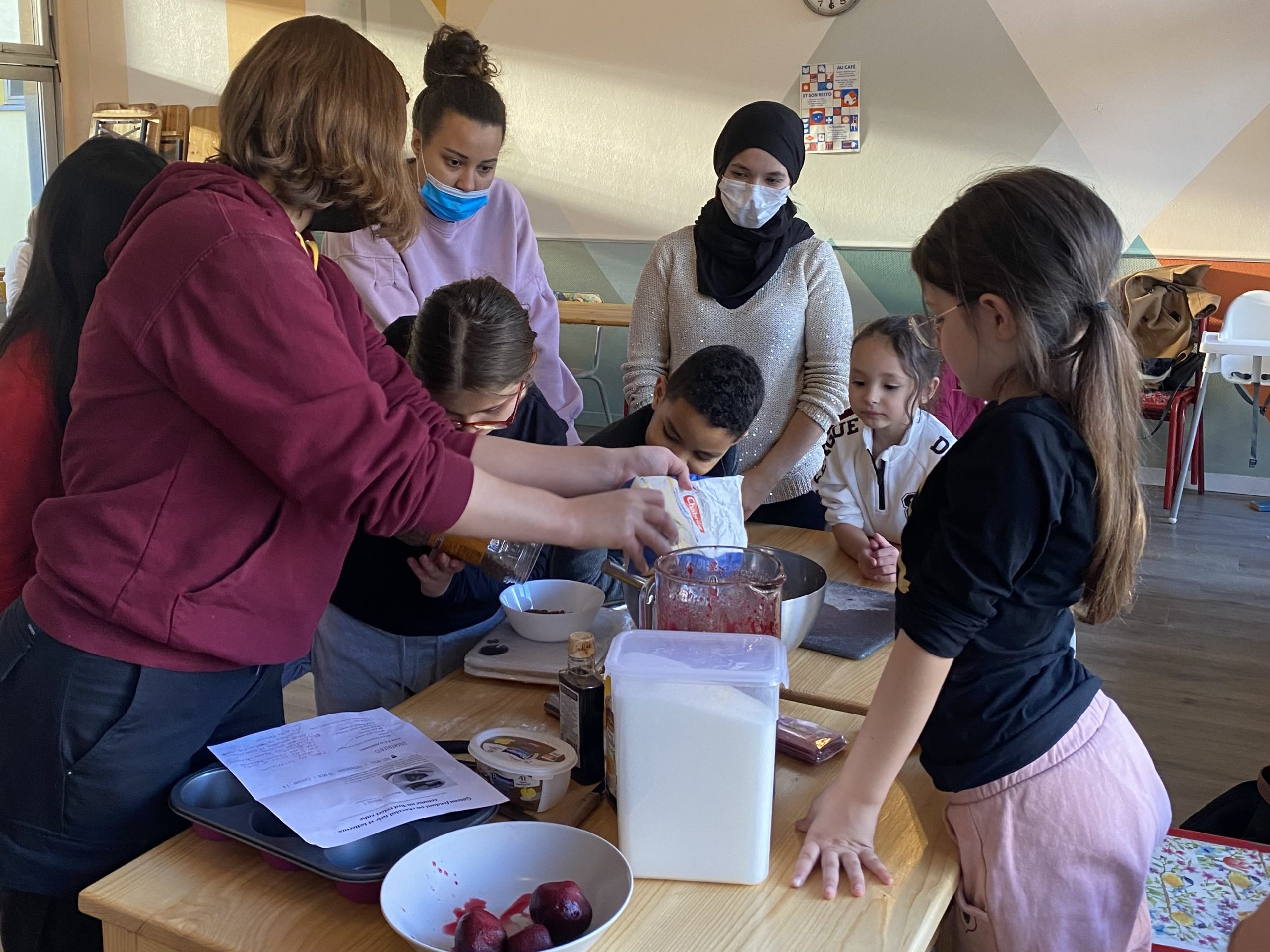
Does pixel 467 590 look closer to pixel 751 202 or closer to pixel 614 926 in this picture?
pixel 614 926

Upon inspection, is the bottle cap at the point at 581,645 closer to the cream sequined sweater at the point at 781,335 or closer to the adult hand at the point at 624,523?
the adult hand at the point at 624,523

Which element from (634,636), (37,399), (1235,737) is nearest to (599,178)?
(1235,737)

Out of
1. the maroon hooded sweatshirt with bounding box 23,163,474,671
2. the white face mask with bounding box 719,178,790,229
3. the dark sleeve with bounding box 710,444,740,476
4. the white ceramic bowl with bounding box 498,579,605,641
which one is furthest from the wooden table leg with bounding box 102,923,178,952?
the white face mask with bounding box 719,178,790,229

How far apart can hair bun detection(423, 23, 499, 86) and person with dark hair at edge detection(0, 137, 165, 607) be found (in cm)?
97

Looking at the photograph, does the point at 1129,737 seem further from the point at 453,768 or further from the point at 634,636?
the point at 453,768

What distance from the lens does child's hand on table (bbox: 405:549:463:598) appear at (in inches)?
56.3

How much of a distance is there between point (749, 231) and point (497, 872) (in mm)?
1659

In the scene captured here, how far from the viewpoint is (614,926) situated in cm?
90

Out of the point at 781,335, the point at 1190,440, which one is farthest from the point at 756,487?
the point at 1190,440

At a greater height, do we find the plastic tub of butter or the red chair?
the plastic tub of butter

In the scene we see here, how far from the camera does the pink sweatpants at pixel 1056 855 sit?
42.5 inches

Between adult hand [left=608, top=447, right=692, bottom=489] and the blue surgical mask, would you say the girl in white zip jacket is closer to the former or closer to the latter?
adult hand [left=608, top=447, right=692, bottom=489]

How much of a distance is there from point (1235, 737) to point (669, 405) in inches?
78.8

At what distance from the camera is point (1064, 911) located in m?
1.09
